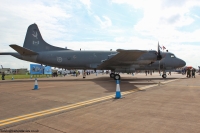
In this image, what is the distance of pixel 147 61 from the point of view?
21609 mm

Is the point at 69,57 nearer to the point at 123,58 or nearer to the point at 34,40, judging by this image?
the point at 34,40

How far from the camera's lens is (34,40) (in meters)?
24.2

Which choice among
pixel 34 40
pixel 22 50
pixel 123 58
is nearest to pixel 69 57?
pixel 34 40

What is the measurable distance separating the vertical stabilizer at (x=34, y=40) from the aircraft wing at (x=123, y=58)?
384 inches

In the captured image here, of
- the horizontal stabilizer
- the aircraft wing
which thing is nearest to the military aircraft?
the horizontal stabilizer

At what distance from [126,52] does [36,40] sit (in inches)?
576

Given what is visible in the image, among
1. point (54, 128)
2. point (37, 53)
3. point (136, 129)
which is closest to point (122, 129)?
point (136, 129)

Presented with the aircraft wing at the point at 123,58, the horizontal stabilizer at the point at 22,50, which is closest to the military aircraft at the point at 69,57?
the horizontal stabilizer at the point at 22,50

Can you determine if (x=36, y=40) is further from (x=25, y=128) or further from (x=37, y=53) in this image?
(x=25, y=128)

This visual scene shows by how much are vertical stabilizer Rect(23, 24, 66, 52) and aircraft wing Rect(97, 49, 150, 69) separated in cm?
976

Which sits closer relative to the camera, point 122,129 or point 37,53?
point 122,129

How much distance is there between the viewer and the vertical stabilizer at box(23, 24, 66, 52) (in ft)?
78.8

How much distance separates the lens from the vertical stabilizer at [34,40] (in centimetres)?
2403

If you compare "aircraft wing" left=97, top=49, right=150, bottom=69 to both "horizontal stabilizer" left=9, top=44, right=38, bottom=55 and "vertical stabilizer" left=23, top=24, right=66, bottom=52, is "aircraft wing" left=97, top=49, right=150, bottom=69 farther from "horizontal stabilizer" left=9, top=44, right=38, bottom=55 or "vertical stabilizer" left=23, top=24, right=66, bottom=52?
"horizontal stabilizer" left=9, top=44, right=38, bottom=55
